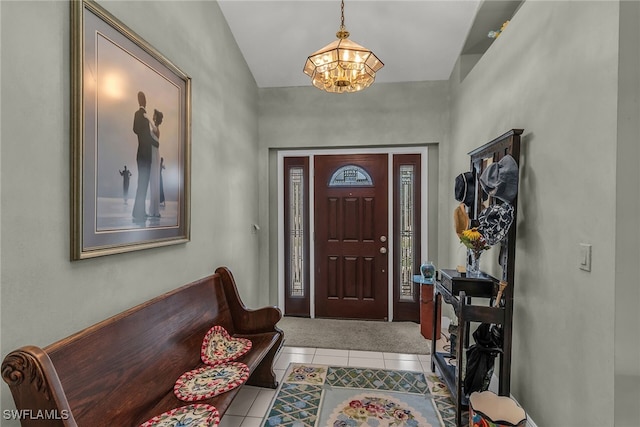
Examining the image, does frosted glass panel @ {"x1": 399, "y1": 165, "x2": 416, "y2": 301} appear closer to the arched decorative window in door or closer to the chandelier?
the arched decorative window in door

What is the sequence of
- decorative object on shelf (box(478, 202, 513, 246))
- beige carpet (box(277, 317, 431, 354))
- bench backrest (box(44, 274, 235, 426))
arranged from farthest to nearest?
1. beige carpet (box(277, 317, 431, 354))
2. decorative object on shelf (box(478, 202, 513, 246))
3. bench backrest (box(44, 274, 235, 426))

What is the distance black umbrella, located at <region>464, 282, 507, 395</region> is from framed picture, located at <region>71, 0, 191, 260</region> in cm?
211

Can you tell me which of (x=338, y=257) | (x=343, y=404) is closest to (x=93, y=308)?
(x=343, y=404)

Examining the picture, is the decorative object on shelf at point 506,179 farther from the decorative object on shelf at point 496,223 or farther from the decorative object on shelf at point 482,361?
the decorative object on shelf at point 482,361

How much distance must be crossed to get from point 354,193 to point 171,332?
2.74 m

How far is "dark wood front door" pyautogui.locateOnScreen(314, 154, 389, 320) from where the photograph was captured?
4.11 metres

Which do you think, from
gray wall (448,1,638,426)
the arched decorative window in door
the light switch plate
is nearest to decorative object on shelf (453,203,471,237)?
gray wall (448,1,638,426)

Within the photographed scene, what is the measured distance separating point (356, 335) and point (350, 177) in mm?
1896

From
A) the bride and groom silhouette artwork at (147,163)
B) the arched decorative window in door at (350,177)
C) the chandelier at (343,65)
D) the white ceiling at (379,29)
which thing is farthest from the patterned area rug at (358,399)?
the white ceiling at (379,29)

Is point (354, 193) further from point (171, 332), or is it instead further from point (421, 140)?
point (171, 332)

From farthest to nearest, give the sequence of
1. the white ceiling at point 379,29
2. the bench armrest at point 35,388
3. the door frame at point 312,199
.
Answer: the door frame at point 312,199 < the white ceiling at point 379,29 < the bench armrest at point 35,388

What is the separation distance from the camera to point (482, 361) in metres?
2.08

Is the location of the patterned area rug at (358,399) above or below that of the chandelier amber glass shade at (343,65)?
below

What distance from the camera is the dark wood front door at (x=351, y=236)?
4113 millimetres
